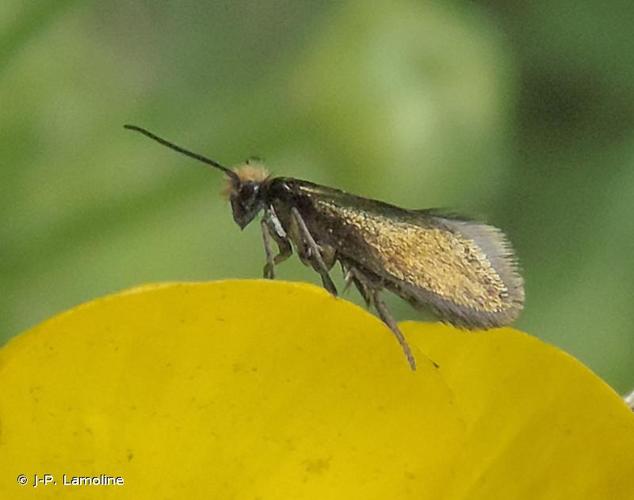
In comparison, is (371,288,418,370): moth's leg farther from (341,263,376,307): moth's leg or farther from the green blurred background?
the green blurred background

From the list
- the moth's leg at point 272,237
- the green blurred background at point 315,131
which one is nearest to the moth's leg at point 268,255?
the moth's leg at point 272,237

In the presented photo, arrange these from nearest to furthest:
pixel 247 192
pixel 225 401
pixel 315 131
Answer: pixel 225 401 → pixel 247 192 → pixel 315 131

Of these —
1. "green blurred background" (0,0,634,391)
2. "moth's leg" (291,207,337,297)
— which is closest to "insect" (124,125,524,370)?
"moth's leg" (291,207,337,297)

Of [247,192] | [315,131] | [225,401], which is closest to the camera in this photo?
[225,401]

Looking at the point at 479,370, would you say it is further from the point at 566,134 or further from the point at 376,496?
the point at 566,134

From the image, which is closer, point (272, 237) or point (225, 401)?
point (225, 401)

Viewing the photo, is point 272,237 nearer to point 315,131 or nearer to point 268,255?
point 268,255

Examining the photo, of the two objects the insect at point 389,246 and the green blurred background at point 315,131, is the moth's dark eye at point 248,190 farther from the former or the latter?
the green blurred background at point 315,131

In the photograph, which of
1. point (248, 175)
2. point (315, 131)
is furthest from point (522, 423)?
point (315, 131)
